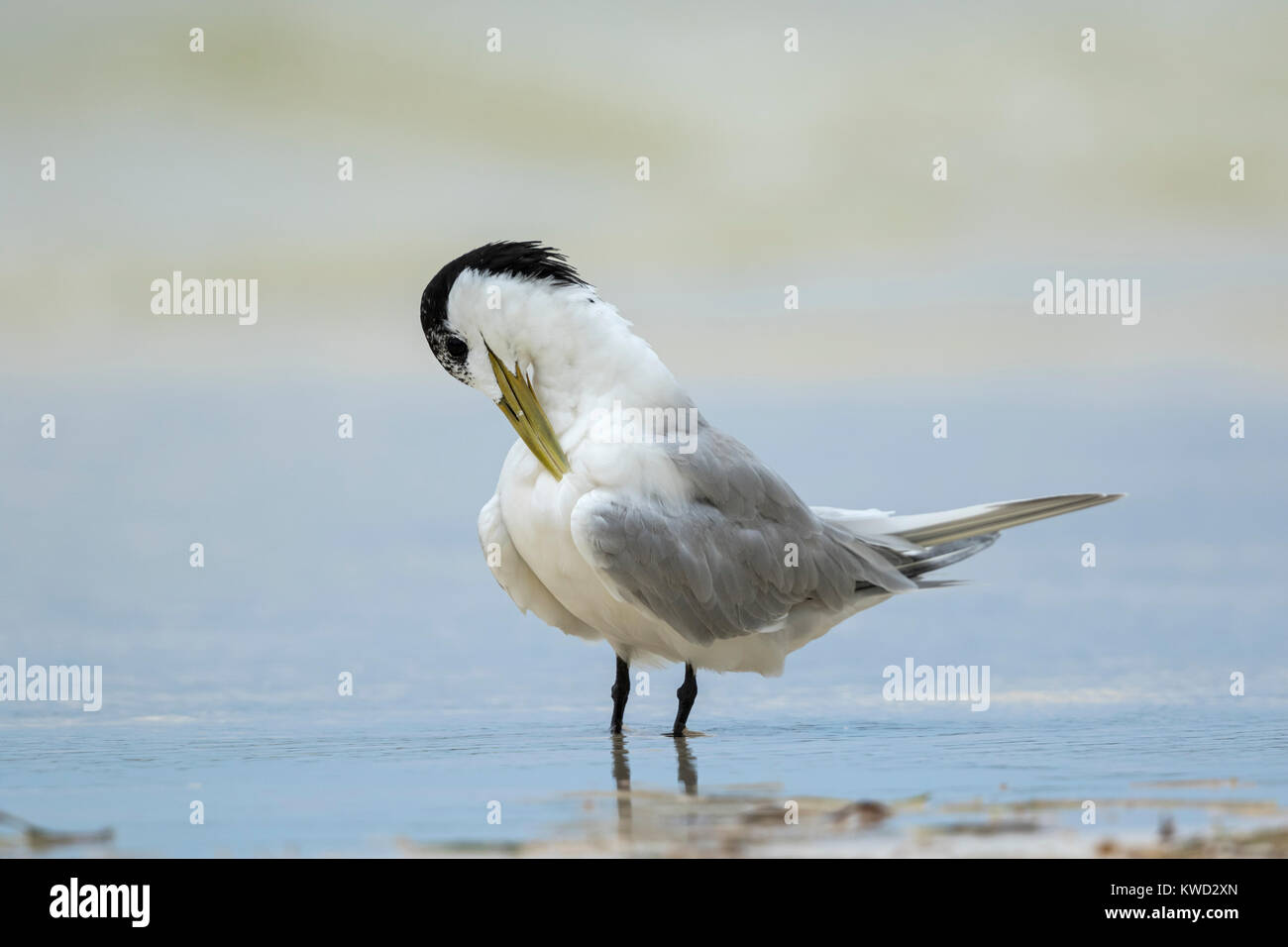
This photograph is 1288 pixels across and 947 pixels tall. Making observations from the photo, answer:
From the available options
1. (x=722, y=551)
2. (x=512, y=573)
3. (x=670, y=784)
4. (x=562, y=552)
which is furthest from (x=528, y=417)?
(x=670, y=784)

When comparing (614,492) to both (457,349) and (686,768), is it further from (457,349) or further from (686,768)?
(686,768)

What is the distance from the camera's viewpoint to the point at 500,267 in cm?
597

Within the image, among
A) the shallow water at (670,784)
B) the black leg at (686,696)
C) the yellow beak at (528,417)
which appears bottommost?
the shallow water at (670,784)

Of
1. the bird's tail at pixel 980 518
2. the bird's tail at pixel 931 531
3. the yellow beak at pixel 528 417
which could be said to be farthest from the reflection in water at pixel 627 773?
the bird's tail at pixel 980 518

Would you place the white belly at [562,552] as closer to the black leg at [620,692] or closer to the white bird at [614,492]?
the white bird at [614,492]

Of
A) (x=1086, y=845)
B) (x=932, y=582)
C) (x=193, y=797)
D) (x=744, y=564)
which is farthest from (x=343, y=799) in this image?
(x=932, y=582)

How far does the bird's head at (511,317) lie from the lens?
596 cm

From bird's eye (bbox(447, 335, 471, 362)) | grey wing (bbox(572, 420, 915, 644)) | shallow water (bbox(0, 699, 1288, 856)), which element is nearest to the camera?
shallow water (bbox(0, 699, 1288, 856))

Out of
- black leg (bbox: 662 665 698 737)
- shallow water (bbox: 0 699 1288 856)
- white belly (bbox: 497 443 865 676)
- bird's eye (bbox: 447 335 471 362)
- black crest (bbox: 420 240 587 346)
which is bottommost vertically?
shallow water (bbox: 0 699 1288 856)

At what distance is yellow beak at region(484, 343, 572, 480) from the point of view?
5.94 metres

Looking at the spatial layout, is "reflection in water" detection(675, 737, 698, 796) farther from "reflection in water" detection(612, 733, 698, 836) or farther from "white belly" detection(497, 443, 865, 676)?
"white belly" detection(497, 443, 865, 676)

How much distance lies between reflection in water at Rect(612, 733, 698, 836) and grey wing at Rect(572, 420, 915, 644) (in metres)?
0.47

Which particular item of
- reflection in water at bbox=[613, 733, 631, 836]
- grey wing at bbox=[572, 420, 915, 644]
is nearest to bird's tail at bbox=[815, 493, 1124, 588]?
grey wing at bbox=[572, 420, 915, 644]

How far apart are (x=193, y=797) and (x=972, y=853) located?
254 cm
